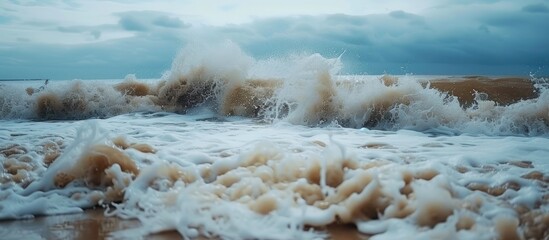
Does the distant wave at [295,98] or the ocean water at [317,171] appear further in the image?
the distant wave at [295,98]

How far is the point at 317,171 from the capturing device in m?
3.96

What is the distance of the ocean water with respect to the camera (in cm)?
317

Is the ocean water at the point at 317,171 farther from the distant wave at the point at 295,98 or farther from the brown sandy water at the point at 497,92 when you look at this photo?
the brown sandy water at the point at 497,92

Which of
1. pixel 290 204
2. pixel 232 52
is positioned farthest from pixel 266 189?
pixel 232 52

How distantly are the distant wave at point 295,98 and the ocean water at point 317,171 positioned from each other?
0.12ft

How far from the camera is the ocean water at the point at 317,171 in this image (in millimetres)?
3172

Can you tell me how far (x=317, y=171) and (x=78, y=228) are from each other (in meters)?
1.81

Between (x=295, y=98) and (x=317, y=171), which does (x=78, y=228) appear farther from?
(x=295, y=98)

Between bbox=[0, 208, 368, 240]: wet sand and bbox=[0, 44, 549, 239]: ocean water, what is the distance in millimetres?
80

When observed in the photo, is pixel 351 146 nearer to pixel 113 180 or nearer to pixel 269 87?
pixel 113 180

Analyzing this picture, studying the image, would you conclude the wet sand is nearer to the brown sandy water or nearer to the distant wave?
the distant wave

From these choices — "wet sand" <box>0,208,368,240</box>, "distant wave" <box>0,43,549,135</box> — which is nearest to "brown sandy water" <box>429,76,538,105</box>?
"distant wave" <box>0,43,549,135</box>

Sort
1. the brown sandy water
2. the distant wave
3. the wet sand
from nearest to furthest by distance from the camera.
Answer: the wet sand
the distant wave
the brown sandy water

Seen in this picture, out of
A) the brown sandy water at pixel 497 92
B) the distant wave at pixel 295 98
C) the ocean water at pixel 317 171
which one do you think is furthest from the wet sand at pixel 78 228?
the brown sandy water at pixel 497 92
